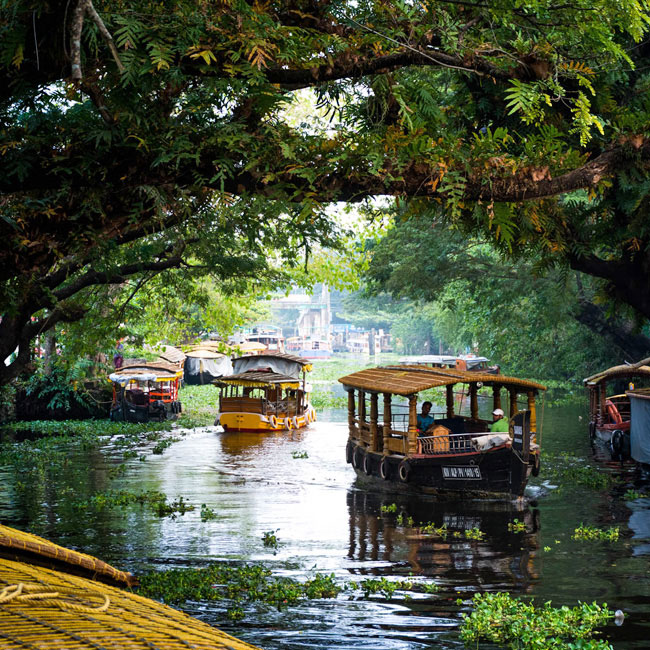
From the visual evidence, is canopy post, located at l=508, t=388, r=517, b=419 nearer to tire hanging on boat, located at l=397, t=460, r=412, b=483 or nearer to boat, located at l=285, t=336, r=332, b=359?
tire hanging on boat, located at l=397, t=460, r=412, b=483

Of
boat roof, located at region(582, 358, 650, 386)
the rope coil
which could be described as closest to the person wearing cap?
boat roof, located at region(582, 358, 650, 386)

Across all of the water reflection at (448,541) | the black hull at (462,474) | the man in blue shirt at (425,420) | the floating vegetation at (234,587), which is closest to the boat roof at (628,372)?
the man in blue shirt at (425,420)

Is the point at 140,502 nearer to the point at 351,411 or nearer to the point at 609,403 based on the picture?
the point at 351,411

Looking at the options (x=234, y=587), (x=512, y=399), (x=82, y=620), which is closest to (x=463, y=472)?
(x=512, y=399)

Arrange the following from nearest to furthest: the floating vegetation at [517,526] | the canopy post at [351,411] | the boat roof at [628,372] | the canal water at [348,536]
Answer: the canal water at [348,536]
the floating vegetation at [517,526]
the canopy post at [351,411]
the boat roof at [628,372]

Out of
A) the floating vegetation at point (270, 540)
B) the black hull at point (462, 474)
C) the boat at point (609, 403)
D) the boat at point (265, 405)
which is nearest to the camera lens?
the floating vegetation at point (270, 540)

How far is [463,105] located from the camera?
1348cm

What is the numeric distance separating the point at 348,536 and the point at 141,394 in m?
18.8

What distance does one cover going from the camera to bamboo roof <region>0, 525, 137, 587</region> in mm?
5649

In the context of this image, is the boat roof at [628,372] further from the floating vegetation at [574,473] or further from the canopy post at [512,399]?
the canopy post at [512,399]

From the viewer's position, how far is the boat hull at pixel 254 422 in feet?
91.9

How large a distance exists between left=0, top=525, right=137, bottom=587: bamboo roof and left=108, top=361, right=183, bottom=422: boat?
23142 mm

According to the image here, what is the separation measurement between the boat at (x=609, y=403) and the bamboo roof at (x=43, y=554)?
17.3 m

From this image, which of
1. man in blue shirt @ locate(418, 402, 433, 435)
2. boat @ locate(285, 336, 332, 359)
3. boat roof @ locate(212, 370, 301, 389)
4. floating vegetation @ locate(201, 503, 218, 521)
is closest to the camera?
floating vegetation @ locate(201, 503, 218, 521)
